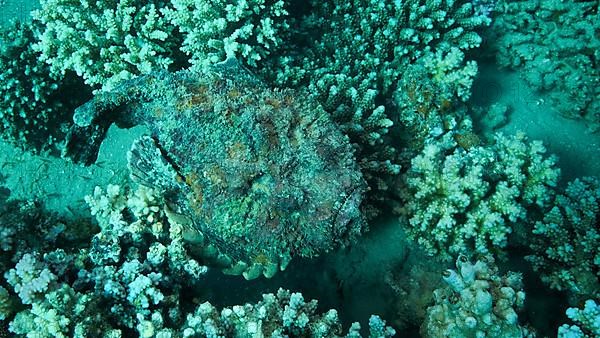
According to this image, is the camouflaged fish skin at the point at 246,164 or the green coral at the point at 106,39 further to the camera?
the green coral at the point at 106,39

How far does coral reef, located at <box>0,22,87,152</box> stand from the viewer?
15.0 ft

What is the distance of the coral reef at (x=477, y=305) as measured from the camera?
2.96m

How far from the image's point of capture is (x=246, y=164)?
303 centimetres

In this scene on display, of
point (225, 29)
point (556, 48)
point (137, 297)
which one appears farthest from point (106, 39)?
point (556, 48)

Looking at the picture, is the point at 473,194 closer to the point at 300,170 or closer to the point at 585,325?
the point at 585,325

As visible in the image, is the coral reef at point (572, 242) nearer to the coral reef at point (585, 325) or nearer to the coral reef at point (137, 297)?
the coral reef at point (585, 325)

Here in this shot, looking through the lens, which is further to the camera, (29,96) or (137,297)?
(29,96)

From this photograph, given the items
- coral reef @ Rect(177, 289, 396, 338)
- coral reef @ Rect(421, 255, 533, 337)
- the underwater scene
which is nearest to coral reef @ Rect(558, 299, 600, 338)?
the underwater scene

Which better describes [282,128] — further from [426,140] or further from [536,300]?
[536,300]

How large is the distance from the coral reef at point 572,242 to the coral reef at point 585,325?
0.76 meters

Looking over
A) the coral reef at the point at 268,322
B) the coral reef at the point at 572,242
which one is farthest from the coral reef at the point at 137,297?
the coral reef at the point at 572,242

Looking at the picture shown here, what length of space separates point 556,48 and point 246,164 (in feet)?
13.1

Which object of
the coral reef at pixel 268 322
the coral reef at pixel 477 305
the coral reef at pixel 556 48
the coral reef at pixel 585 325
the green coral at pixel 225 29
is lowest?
the coral reef at pixel 585 325

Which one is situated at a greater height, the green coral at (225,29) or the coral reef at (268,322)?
the green coral at (225,29)
